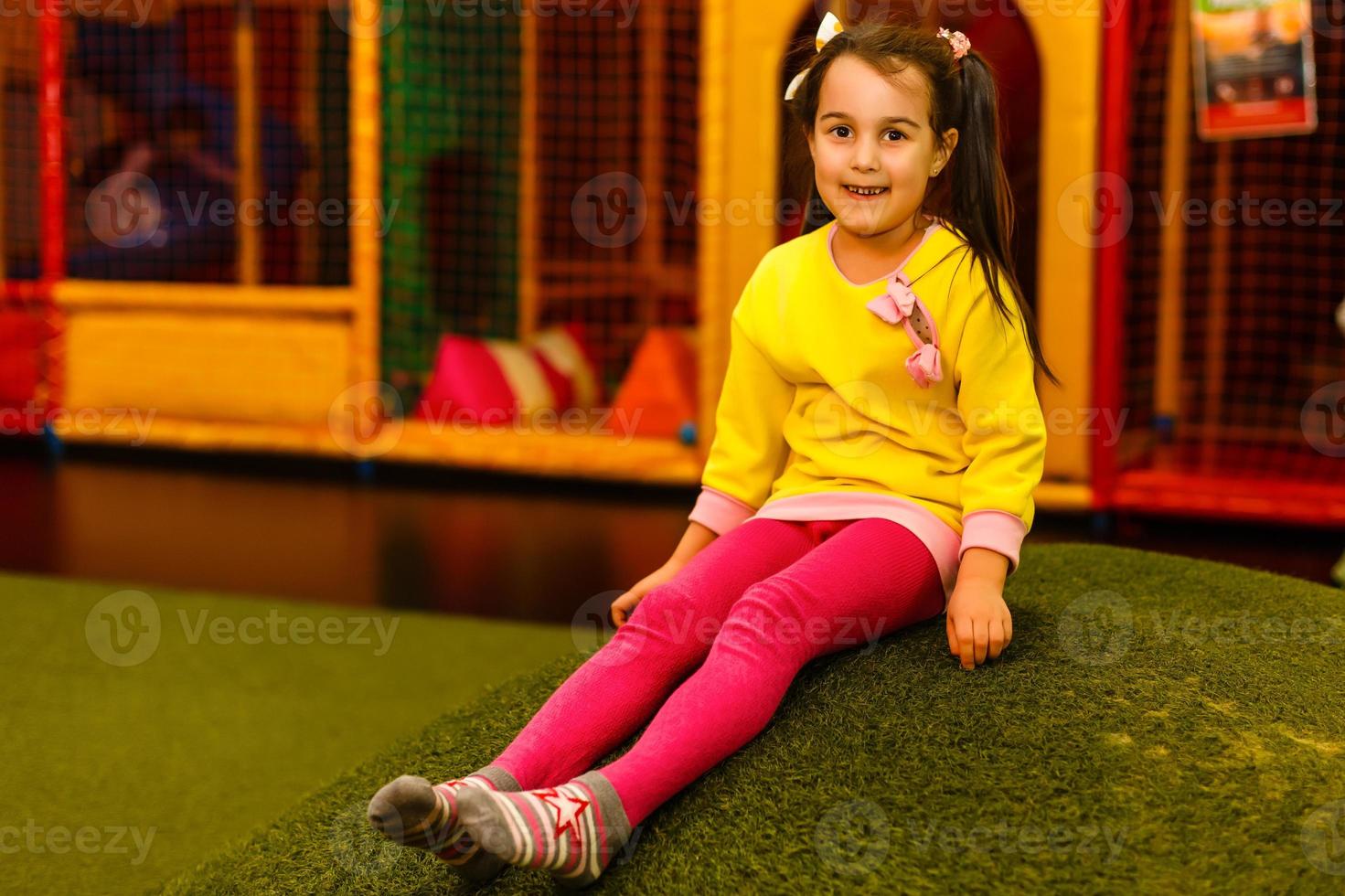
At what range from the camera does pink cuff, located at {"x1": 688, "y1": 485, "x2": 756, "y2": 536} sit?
1.62 m

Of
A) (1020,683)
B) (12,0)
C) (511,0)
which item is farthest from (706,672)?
(12,0)

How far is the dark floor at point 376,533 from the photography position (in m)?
2.90

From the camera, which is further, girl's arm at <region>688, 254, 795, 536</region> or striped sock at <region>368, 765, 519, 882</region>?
girl's arm at <region>688, 254, 795, 536</region>

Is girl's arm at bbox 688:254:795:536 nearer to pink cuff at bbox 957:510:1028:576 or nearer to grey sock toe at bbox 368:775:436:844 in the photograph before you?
pink cuff at bbox 957:510:1028:576

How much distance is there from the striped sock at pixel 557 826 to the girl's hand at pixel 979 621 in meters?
0.41

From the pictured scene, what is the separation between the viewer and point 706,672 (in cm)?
133

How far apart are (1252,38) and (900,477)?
226 centimetres
